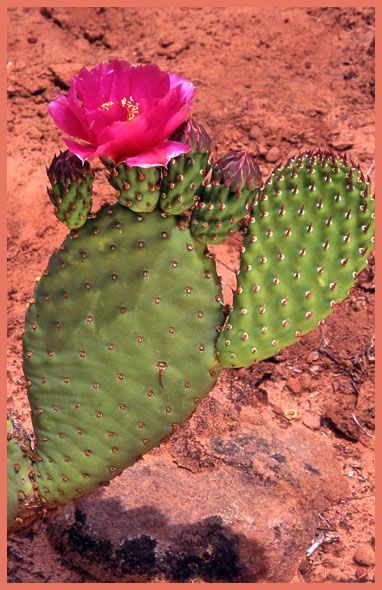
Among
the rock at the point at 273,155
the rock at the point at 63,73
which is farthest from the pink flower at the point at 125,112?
the rock at the point at 63,73

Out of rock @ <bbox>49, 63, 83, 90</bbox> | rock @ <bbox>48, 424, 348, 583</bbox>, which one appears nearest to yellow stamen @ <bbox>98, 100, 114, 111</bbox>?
rock @ <bbox>48, 424, 348, 583</bbox>

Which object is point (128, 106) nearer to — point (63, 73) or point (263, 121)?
point (263, 121)

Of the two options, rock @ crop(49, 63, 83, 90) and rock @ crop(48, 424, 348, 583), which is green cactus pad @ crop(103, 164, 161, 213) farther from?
rock @ crop(49, 63, 83, 90)

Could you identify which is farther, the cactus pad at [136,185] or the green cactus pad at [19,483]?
the green cactus pad at [19,483]

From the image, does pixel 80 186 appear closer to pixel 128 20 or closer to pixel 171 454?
pixel 171 454

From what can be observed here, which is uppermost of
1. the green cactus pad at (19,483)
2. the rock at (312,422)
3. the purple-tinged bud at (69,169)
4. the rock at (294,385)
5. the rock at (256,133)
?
the purple-tinged bud at (69,169)

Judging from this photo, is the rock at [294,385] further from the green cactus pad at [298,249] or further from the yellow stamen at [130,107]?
the yellow stamen at [130,107]
